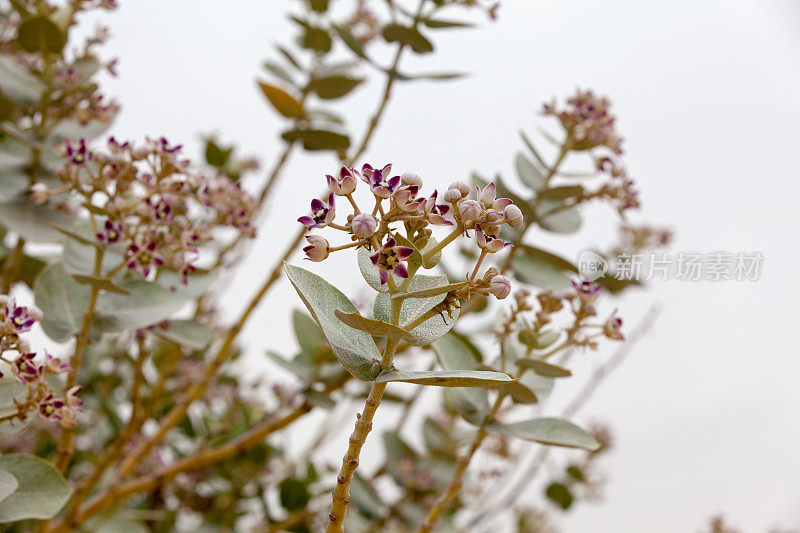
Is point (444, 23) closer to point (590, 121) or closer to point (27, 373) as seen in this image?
point (590, 121)

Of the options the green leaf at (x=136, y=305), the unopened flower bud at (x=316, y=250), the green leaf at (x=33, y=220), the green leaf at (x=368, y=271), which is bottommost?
the green leaf at (x=136, y=305)

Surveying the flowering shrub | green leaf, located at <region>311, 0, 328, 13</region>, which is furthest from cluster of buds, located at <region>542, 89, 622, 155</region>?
green leaf, located at <region>311, 0, 328, 13</region>

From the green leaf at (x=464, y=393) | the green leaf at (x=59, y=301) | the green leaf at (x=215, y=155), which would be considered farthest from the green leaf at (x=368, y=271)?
the green leaf at (x=215, y=155)

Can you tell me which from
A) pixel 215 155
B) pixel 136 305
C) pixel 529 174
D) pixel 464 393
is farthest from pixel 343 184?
pixel 215 155

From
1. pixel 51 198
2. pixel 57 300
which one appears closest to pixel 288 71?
pixel 51 198

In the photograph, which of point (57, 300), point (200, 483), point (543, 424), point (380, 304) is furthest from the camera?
point (200, 483)

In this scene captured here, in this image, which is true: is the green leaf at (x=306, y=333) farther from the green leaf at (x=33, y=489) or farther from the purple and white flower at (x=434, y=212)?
the purple and white flower at (x=434, y=212)

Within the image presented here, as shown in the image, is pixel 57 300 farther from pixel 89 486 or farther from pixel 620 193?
pixel 620 193
